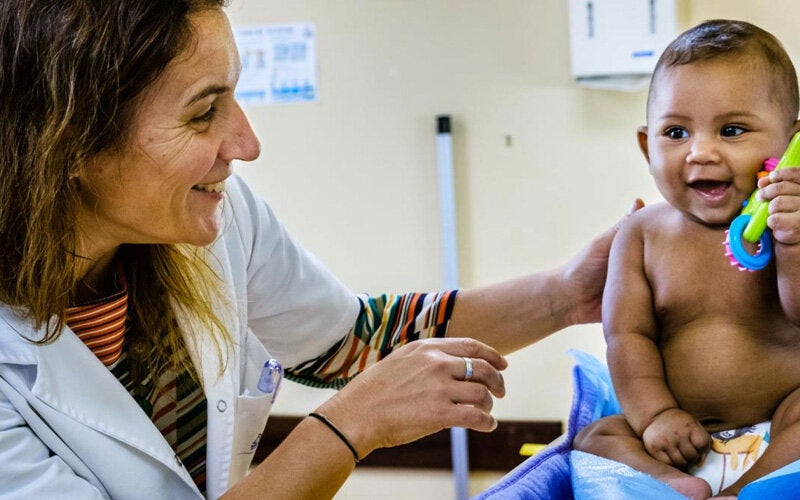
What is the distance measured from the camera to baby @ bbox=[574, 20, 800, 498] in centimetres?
105

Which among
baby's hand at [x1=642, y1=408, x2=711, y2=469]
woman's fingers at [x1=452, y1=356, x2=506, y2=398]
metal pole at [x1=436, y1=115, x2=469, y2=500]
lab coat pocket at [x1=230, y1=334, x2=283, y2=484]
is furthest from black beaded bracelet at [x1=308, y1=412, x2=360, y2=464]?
metal pole at [x1=436, y1=115, x2=469, y2=500]

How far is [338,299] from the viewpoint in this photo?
1.42m

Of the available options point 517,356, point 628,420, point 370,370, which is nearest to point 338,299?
point 370,370

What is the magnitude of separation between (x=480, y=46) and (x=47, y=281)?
1.62 metres

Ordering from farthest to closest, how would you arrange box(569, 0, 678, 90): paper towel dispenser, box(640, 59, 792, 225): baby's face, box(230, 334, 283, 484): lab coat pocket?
box(569, 0, 678, 90): paper towel dispenser, box(230, 334, 283, 484): lab coat pocket, box(640, 59, 792, 225): baby's face

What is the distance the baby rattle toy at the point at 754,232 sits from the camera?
3.25 feet

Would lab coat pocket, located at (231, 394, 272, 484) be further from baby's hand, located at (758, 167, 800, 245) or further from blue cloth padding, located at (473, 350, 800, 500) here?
baby's hand, located at (758, 167, 800, 245)

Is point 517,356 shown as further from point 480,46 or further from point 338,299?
point 338,299

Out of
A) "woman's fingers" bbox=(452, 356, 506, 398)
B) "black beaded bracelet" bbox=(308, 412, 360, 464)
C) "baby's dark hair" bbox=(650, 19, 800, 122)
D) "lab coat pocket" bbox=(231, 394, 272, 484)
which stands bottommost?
"lab coat pocket" bbox=(231, 394, 272, 484)

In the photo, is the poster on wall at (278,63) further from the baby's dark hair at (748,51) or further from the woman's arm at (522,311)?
the baby's dark hair at (748,51)

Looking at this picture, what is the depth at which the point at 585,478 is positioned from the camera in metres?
0.98

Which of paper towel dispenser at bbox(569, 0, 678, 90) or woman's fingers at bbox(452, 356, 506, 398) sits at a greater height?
paper towel dispenser at bbox(569, 0, 678, 90)

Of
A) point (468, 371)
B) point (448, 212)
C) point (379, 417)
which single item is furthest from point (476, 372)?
point (448, 212)

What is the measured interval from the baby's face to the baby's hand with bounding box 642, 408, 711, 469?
0.25 metres
